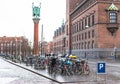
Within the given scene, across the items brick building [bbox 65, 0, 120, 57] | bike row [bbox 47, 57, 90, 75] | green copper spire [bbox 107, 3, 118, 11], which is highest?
green copper spire [bbox 107, 3, 118, 11]

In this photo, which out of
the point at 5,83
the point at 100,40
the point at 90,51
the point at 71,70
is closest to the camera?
the point at 5,83

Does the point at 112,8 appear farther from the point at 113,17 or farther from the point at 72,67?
the point at 72,67

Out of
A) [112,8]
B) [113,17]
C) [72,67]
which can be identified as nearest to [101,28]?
[113,17]

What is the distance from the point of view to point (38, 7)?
52.4 m

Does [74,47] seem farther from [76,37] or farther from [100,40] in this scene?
[100,40]

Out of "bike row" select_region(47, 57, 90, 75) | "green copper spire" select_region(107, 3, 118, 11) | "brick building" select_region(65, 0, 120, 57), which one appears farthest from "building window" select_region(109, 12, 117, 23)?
"bike row" select_region(47, 57, 90, 75)

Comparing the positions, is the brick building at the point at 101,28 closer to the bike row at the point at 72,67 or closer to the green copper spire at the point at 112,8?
the green copper spire at the point at 112,8

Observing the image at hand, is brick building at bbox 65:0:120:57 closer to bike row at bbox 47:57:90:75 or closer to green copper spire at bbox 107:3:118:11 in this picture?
green copper spire at bbox 107:3:118:11

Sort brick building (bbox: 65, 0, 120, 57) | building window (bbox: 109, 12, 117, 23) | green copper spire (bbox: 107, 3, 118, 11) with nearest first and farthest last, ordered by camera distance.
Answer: brick building (bbox: 65, 0, 120, 57)
green copper spire (bbox: 107, 3, 118, 11)
building window (bbox: 109, 12, 117, 23)

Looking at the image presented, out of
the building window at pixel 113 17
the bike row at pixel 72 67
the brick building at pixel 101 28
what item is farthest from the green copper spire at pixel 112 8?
the bike row at pixel 72 67

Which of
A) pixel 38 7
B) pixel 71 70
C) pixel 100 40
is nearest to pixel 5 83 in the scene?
pixel 71 70

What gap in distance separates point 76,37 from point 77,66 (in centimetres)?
9620

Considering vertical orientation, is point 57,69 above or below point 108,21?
below

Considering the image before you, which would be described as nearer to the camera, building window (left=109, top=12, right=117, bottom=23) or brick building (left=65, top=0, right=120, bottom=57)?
brick building (left=65, top=0, right=120, bottom=57)
